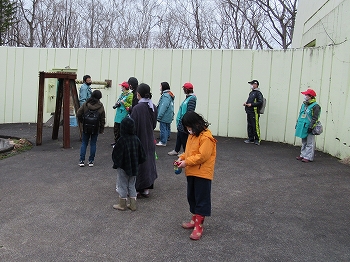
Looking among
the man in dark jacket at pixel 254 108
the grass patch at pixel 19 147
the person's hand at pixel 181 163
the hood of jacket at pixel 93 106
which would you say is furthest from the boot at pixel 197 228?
the man in dark jacket at pixel 254 108

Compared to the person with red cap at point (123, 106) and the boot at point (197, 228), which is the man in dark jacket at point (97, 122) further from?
the boot at point (197, 228)

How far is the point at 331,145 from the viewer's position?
28.5ft

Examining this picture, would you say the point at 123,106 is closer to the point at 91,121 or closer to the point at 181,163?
the point at 91,121

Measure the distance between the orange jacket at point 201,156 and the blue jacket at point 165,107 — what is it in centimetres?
462

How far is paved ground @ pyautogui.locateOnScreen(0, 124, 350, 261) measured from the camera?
12.7 feet

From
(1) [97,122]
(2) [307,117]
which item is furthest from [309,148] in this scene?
(1) [97,122]

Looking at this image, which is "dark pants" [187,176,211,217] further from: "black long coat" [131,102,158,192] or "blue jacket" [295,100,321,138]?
"blue jacket" [295,100,321,138]

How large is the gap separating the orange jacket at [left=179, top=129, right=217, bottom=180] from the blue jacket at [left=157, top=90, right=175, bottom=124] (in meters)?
4.62

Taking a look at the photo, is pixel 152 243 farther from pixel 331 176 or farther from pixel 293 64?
pixel 293 64

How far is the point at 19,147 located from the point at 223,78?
18.9 ft

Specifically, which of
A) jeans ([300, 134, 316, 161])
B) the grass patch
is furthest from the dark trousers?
the grass patch

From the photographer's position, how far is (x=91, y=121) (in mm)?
7195

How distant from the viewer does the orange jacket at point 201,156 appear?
414 centimetres

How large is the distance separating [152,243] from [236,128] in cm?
723
